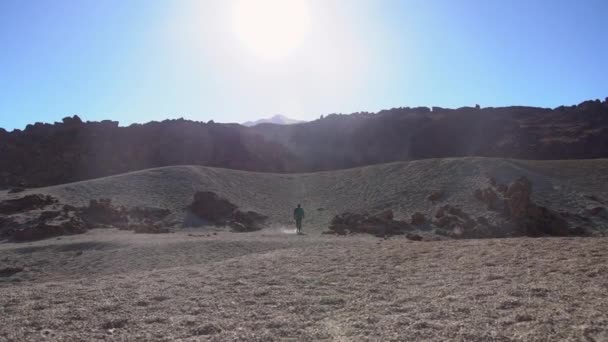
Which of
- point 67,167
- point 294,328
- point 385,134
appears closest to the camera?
point 294,328

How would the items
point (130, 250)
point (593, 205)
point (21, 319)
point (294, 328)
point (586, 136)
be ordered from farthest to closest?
point (586, 136) < point (593, 205) < point (130, 250) < point (21, 319) < point (294, 328)

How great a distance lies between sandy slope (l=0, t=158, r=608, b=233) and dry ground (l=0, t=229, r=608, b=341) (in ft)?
41.1

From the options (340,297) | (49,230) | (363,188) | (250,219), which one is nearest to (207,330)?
(340,297)

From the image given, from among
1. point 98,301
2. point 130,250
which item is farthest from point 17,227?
point 98,301

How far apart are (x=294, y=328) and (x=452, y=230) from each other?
56.2 feet

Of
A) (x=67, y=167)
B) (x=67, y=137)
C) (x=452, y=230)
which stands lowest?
(x=452, y=230)

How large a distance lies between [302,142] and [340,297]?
45853mm

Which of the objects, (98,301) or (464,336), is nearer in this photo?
(464,336)

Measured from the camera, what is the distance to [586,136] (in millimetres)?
49594

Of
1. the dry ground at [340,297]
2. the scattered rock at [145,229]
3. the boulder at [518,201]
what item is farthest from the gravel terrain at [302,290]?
the boulder at [518,201]

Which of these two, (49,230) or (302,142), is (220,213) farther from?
(302,142)

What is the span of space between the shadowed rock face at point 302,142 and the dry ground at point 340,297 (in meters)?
36.0

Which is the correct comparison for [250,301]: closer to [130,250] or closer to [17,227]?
[130,250]

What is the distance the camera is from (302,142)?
177 ft
